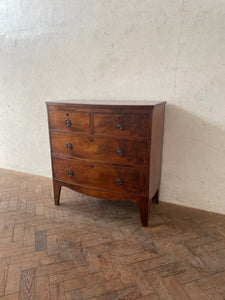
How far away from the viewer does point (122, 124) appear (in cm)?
192

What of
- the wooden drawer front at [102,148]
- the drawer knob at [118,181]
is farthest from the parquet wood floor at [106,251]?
the wooden drawer front at [102,148]

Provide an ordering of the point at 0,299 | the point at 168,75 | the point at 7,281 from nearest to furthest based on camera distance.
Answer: the point at 0,299, the point at 7,281, the point at 168,75

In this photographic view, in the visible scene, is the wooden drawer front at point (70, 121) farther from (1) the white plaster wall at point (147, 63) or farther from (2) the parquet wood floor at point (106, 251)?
(2) the parquet wood floor at point (106, 251)

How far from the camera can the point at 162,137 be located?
7.79 feet

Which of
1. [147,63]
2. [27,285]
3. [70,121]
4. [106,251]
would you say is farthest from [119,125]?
[27,285]

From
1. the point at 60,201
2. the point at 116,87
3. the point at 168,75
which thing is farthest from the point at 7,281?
the point at 168,75

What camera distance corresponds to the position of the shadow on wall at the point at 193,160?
2.22 m

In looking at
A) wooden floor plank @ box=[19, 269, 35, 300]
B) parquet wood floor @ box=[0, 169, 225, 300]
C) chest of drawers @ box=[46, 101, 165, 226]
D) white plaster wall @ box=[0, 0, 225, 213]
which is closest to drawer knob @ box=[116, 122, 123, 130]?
chest of drawers @ box=[46, 101, 165, 226]

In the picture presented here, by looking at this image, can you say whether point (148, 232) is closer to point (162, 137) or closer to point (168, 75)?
point (162, 137)

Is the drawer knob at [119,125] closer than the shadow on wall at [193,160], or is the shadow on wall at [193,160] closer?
the drawer knob at [119,125]

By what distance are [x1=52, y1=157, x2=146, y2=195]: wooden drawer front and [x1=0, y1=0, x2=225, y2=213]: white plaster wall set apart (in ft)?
1.93

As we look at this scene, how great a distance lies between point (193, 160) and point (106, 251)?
1231mm

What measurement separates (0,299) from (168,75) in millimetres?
2209

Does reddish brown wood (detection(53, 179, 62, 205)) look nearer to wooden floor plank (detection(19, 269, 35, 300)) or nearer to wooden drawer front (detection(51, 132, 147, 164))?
wooden drawer front (detection(51, 132, 147, 164))
